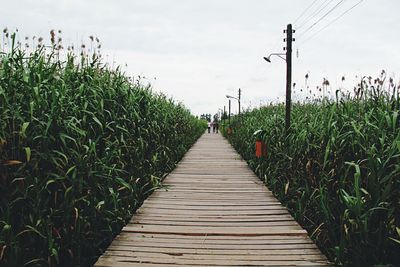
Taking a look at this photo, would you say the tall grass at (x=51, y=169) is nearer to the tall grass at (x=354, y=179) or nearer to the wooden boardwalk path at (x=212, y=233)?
the wooden boardwalk path at (x=212, y=233)

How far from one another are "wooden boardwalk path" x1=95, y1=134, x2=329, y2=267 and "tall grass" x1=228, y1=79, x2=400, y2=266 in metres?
0.28

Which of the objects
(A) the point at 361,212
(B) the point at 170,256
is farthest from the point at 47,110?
(A) the point at 361,212

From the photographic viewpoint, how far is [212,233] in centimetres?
406

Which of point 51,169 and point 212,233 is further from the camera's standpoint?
point 212,233

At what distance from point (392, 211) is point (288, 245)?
1.19 metres

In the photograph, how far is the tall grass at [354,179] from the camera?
290cm

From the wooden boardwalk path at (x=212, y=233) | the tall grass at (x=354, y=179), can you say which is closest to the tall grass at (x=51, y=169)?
the wooden boardwalk path at (x=212, y=233)

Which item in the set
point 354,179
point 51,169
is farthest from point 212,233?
point 51,169

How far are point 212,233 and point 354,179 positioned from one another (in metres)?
1.66

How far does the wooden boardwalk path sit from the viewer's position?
10.8 ft

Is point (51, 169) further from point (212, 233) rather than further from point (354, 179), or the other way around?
point (354, 179)

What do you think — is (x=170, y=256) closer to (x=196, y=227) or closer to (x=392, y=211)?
(x=196, y=227)

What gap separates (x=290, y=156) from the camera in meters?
5.47

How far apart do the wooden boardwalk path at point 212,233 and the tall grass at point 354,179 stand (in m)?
0.28
